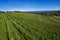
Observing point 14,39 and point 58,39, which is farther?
point 58,39

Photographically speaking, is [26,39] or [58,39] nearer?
[26,39]

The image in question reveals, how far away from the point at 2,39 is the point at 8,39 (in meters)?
0.76

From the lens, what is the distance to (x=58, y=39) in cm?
1555

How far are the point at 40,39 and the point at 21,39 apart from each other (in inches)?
96.6

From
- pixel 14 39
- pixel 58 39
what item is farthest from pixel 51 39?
pixel 14 39

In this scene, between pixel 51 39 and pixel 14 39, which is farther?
pixel 51 39

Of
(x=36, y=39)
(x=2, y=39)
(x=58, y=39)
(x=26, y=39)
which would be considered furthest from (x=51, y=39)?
(x=2, y=39)

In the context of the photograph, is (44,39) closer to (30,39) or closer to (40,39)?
(40,39)

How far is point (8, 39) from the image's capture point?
14.0 m

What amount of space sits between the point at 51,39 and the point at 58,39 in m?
1.02

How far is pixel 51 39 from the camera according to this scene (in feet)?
50.2

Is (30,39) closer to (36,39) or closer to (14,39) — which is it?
(36,39)

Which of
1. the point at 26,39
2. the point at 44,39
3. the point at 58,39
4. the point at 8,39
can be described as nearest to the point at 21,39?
the point at 26,39

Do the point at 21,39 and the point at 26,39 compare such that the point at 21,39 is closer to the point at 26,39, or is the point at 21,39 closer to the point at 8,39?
the point at 26,39
